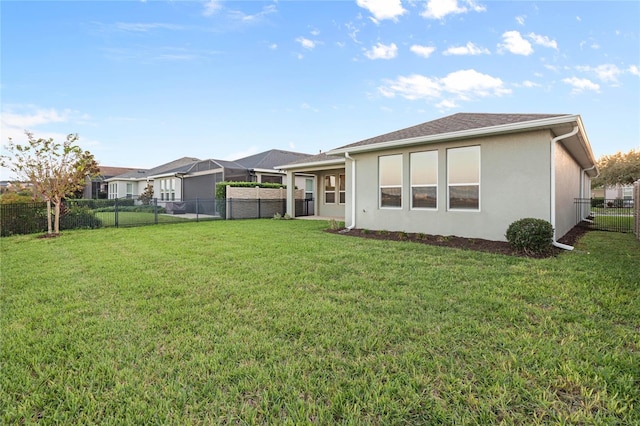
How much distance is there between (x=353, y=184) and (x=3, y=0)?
9674 millimetres

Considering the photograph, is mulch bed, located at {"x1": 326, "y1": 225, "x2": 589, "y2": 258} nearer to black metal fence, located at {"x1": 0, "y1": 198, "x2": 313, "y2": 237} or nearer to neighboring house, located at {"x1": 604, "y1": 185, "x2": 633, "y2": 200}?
black metal fence, located at {"x1": 0, "y1": 198, "x2": 313, "y2": 237}

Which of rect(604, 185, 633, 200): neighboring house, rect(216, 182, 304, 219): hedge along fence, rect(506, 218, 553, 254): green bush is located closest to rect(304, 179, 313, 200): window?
rect(216, 182, 304, 219): hedge along fence

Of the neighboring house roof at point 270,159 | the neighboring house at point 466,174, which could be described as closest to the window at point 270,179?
the neighboring house roof at point 270,159

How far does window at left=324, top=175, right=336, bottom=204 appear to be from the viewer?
1690 centimetres

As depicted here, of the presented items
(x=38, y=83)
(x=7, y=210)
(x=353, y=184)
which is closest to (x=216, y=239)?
(x=353, y=184)

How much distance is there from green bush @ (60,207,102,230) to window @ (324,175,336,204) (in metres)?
10.6

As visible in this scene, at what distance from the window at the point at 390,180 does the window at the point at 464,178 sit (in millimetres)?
1565

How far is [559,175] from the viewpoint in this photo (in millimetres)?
8508

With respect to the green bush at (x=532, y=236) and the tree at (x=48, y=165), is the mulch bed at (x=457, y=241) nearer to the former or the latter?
the green bush at (x=532, y=236)

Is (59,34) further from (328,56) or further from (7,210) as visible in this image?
(328,56)

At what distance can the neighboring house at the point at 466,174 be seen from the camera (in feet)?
23.7

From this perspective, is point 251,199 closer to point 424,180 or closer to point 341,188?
point 341,188

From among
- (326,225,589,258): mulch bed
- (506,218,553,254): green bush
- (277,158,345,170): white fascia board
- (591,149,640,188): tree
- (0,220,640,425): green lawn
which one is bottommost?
(0,220,640,425): green lawn

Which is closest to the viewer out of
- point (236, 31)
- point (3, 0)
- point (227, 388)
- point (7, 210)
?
point (227, 388)
